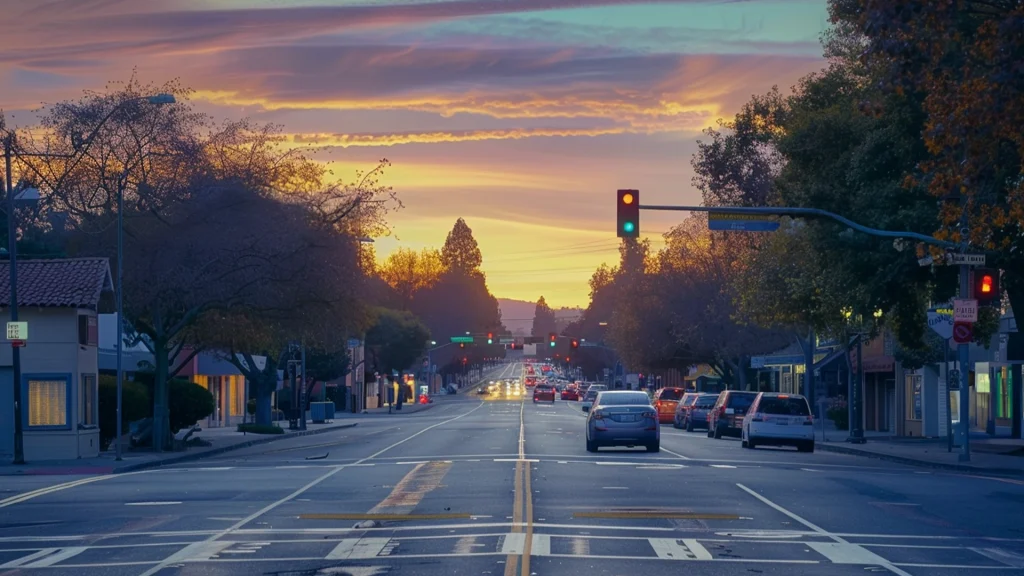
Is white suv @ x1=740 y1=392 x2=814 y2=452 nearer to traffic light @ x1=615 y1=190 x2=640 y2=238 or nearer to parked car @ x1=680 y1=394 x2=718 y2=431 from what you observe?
traffic light @ x1=615 y1=190 x2=640 y2=238

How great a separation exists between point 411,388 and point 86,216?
315ft

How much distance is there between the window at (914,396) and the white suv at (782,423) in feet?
49.6

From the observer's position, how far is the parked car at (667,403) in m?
67.6

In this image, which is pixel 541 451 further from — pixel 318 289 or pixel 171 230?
pixel 171 230

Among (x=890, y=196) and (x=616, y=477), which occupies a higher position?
(x=890, y=196)

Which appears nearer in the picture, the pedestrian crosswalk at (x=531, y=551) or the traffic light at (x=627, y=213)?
the pedestrian crosswalk at (x=531, y=551)

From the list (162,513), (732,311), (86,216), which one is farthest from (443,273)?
(162,513)

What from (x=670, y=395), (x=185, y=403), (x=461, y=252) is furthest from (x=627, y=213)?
(x=461, y=252)

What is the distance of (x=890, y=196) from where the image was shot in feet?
103

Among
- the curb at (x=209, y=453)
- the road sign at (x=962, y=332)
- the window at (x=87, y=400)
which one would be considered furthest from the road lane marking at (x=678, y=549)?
the window at (x=87, y=400)

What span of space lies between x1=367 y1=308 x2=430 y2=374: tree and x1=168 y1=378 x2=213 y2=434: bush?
64001 mm

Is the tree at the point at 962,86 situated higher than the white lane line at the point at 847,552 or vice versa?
the tree at the point at 962,86

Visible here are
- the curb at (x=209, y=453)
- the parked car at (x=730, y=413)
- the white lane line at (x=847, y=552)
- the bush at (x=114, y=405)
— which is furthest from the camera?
the parked car at (x=730, y=413)

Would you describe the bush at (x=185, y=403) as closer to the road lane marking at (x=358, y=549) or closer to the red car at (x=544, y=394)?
the road lane marking at (x=358, y=549)
